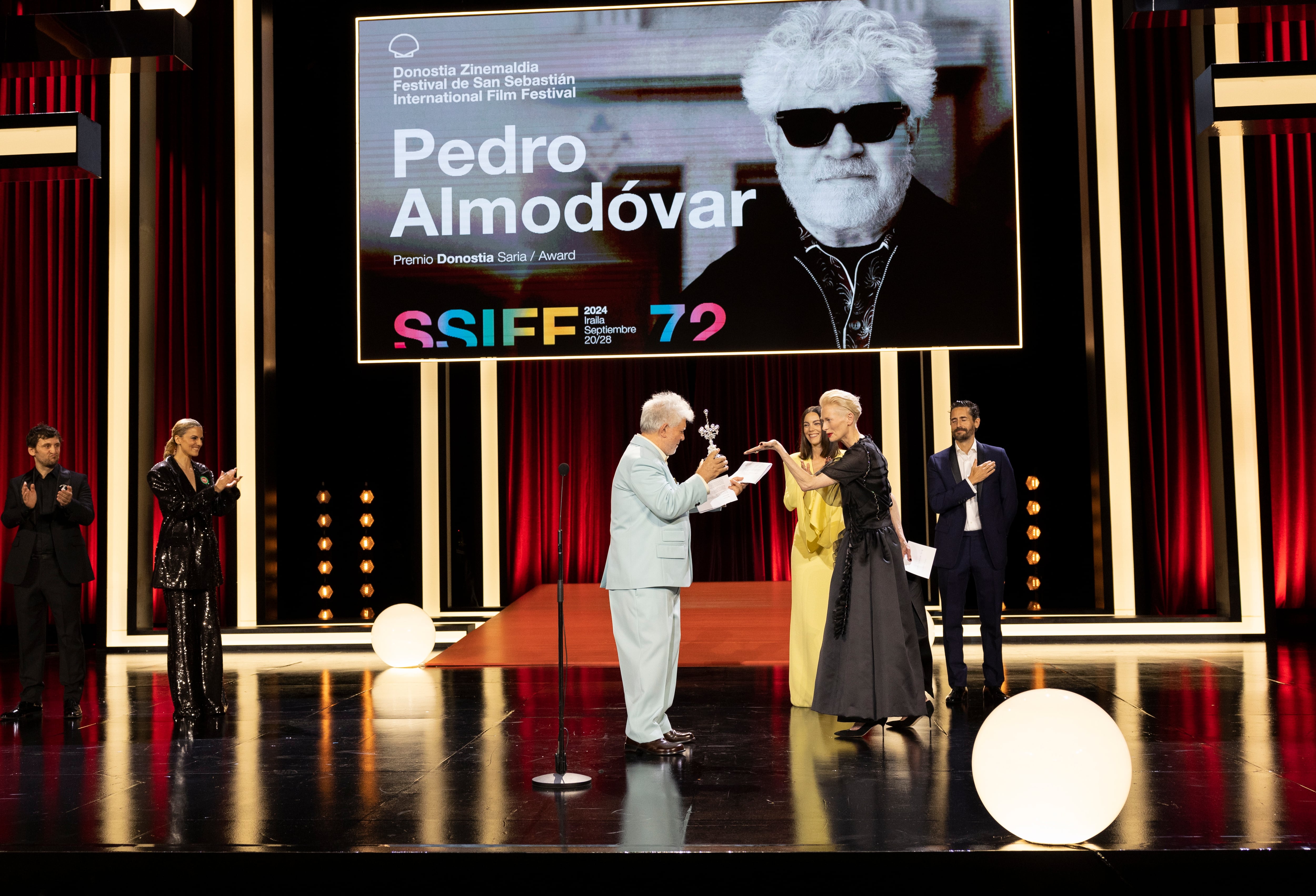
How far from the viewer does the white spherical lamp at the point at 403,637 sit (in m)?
7.41

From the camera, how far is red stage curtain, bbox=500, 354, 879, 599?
9773 mm

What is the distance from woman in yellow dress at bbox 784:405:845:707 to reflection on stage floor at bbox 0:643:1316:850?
0.75ft

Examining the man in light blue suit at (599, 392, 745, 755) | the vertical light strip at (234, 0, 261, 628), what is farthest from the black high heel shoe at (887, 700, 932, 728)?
the vertical light strip at (234, 0, 261, 628)

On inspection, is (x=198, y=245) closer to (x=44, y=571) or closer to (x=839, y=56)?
(x=44, y=571)

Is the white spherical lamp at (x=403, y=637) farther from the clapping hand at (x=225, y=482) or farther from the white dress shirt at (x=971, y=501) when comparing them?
the white dress shirt at (x=971, y=501)

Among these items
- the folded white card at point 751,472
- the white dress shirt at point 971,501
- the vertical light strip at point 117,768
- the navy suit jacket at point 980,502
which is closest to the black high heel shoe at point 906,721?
the navy suit jacket at point 980,502

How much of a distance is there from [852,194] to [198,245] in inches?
189

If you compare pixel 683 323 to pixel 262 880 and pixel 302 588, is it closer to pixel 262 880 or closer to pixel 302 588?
pixel 302 588

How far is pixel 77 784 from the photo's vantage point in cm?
428

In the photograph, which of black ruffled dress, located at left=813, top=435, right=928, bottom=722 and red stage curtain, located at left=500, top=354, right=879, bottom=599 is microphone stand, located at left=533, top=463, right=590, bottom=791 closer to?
black ruffled dress, located at left=813, top=435, right=928, bottom=722

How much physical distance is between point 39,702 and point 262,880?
3.12m

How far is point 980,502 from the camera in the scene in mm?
5680

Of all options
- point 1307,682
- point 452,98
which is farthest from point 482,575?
point 1307,682

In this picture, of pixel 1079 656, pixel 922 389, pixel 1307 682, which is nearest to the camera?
pixel 1307 682
